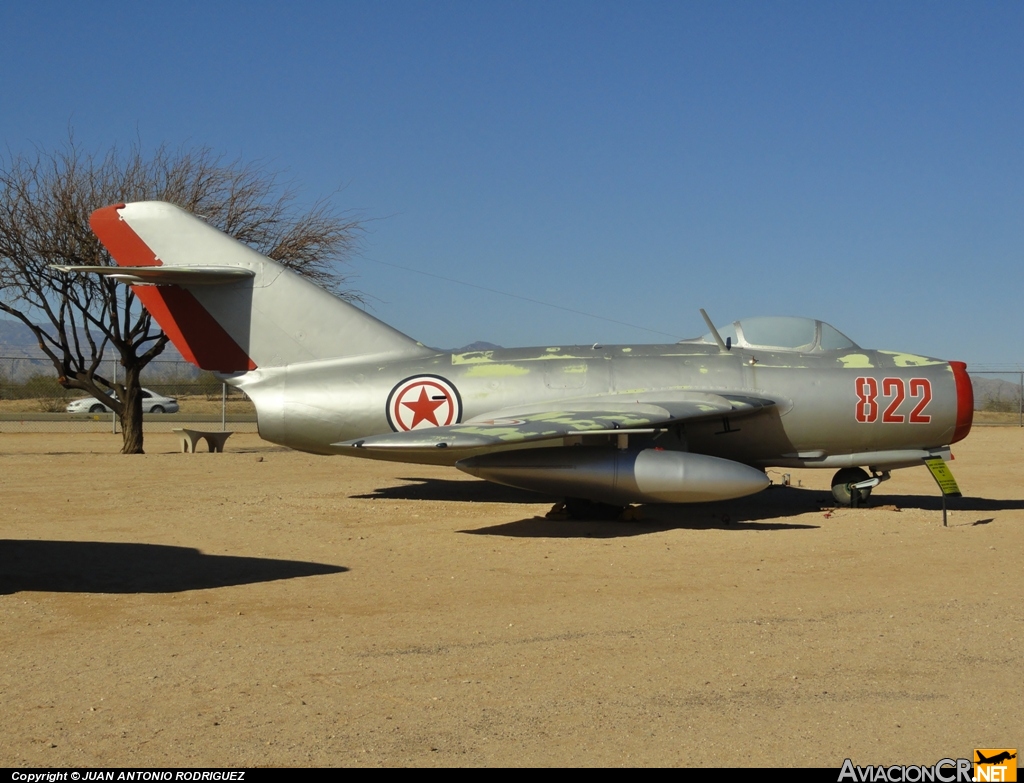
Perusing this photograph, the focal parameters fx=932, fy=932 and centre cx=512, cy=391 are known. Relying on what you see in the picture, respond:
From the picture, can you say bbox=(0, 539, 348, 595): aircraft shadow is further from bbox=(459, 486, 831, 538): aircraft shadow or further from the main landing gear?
the main landing gear

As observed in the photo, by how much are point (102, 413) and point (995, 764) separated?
45.6 metres

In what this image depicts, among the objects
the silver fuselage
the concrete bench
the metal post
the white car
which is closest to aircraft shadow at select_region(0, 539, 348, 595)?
the silver fuselage

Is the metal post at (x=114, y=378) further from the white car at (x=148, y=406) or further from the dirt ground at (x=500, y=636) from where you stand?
the white car at (x=148, y=406)

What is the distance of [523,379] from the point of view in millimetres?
13648

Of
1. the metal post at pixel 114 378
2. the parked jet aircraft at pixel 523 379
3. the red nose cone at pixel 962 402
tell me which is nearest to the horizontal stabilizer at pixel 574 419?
the parked jet aircraft at pixel 523 379

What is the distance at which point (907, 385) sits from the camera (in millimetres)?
13234

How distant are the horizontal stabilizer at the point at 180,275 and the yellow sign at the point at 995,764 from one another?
11952mm

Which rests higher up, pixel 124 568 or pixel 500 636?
pixel 124 568

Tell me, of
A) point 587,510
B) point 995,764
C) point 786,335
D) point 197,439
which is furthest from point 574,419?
point 197,439

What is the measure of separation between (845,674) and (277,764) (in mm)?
3419

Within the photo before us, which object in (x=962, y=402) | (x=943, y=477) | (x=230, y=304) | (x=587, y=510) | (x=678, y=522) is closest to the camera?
(x=678, y=522)

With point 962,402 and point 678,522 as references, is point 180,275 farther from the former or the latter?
point 962,402

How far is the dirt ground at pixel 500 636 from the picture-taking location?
15.0ft

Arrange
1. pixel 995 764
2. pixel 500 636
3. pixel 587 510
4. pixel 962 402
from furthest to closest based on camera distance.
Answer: pixel 962 402 → pixel 587 510 → pixel 500 636 → pixel 995 764
